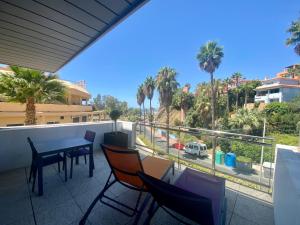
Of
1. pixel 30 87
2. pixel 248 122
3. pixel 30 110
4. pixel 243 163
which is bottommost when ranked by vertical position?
pixel 243 163

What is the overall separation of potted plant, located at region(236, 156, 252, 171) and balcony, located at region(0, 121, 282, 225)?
5.36 m

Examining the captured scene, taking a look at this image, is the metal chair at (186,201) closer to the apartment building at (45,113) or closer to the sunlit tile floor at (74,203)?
the sunlit tile floor at (74,203)

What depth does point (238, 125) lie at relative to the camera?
48.6ft

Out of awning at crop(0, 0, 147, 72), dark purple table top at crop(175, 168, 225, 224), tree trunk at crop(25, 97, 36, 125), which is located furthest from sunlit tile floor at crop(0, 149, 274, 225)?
tree trunk at crop(25, 97, 36, 125)

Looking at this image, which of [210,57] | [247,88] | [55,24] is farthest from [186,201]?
[247,88]

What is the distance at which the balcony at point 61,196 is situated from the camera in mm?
1789

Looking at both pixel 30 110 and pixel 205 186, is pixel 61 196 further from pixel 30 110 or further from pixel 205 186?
pixel 30 110

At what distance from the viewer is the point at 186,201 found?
3.31ft

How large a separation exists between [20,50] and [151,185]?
369 centimetres

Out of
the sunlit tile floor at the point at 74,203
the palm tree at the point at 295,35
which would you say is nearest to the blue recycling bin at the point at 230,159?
the sunlit tile floor at the point at 74,203

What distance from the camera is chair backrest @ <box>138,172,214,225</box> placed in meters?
0.97

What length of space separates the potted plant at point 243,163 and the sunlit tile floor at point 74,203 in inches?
214

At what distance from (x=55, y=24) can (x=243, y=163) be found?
984 cm

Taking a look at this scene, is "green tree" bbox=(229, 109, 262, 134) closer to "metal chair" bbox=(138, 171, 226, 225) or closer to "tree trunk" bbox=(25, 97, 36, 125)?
"metal chair" bbox=(138, 171, 226, 225)
